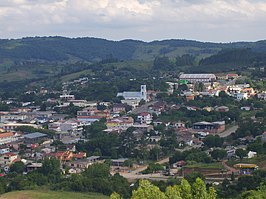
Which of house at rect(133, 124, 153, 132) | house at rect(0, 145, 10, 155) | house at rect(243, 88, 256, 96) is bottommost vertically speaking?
house at rect(0, 145, 10, 155)

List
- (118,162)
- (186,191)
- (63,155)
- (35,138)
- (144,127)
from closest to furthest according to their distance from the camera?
1. (186,191)
2. (118,162)
3. (63,155)
4. (35,138)
5. (144,127)

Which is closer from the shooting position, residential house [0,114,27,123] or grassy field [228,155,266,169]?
grassy field [228,155,266,169]

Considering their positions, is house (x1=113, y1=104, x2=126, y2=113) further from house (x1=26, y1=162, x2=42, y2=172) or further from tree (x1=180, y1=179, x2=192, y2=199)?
tree (x1=180, y1=179, x2=192, y2=199)

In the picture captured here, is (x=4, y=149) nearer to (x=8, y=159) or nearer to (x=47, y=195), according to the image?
(x=8, y=159)

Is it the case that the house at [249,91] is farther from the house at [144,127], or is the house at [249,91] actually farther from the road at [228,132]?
the house at [144,127]

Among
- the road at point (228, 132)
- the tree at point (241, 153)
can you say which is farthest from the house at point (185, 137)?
the tree at point (241, 153)

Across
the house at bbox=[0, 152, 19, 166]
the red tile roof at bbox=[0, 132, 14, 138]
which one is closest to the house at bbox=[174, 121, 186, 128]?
the red tile roof at bbox=[0, 132, 14, 138]

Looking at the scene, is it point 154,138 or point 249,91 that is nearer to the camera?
point 154,138

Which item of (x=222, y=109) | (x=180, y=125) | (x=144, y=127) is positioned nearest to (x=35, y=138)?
(x=144, y=127)

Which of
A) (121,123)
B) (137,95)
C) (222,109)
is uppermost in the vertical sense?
(137,95)
